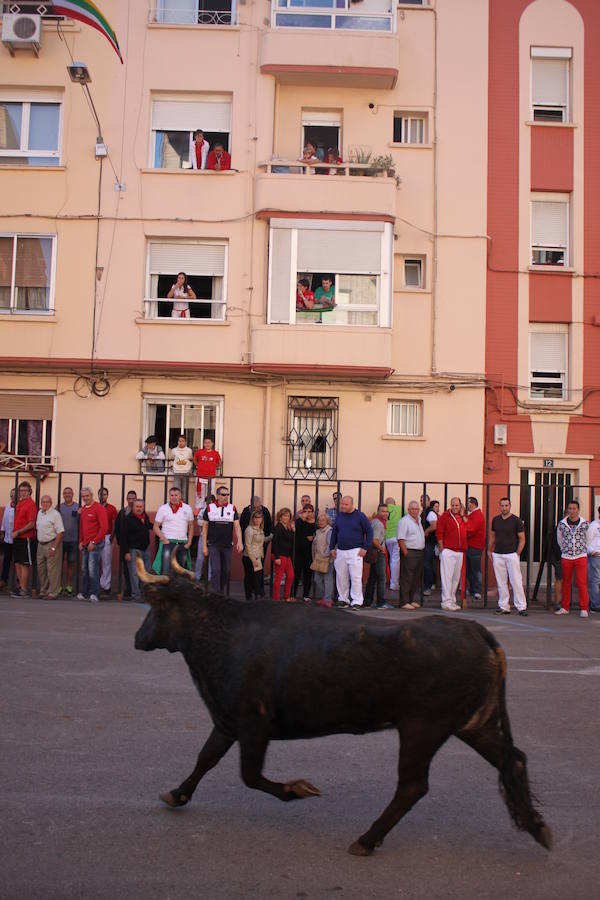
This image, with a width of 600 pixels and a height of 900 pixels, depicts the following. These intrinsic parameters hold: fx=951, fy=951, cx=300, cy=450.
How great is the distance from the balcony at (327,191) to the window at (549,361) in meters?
4.78

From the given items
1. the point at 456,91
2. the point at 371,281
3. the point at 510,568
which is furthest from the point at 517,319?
the point at 510,568

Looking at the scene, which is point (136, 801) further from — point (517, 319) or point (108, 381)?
point (517, 319)

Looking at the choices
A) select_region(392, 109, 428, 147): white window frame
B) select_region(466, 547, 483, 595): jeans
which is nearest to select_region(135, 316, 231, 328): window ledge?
select_region(392, 109, 428, 147): white window frame

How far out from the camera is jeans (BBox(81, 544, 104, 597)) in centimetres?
1702

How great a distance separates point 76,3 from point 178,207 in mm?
4745

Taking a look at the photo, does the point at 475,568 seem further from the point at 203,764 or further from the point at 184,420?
the point at 203,764

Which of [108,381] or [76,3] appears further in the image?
[108,381]

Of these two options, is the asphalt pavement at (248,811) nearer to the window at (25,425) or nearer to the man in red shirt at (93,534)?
the man in red shirt at (93,534)

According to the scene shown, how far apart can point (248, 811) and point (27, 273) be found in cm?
1888

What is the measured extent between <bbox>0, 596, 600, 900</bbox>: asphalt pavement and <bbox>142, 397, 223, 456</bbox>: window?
13.3 metres

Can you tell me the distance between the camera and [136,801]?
5539 millimetres

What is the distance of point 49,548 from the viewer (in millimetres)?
16953

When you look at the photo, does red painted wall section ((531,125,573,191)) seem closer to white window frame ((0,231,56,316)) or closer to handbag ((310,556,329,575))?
white window frame ((0,231,56,316))

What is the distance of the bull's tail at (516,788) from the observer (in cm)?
481
